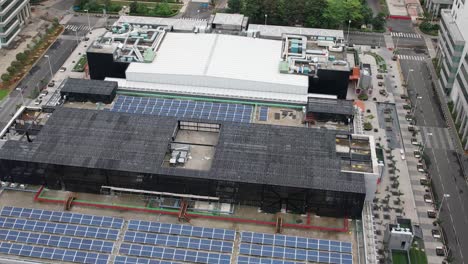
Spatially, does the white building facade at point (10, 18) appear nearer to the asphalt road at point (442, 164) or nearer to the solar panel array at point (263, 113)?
the solar panel array at point (263, 113)

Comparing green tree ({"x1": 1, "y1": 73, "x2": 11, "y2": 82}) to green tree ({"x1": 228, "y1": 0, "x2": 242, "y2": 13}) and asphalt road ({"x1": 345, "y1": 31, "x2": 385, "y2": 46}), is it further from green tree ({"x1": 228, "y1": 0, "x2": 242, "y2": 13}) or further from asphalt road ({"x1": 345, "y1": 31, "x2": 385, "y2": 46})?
asphalt road ({"x1": 345, "y1": 31, "x2": 385, "y2": 46})

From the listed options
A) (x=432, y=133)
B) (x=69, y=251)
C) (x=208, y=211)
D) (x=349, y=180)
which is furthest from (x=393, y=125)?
(x=69, y=251)

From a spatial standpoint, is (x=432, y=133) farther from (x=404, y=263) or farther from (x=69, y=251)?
(x=69, y=251)

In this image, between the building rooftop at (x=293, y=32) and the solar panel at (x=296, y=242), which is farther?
the building rooftop at (x=293, y=32)

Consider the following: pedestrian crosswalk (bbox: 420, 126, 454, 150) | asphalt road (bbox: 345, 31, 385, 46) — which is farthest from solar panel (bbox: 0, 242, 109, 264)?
asphalt road (bbox: 345, 31, 385, 46)

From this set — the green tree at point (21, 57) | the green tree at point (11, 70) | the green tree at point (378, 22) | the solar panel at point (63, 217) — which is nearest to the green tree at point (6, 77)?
the green tree at point (11, 70)

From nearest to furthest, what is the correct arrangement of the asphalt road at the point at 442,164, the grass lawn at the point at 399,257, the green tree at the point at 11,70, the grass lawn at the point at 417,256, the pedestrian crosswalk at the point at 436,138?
the grass lawn at the point at 399,257, the grass lawn at the point at 417,256, the asphalt road at the point at 442,164, the pedestrian crosswalk at the point at 436,138, the green tree at the point at 11,70
